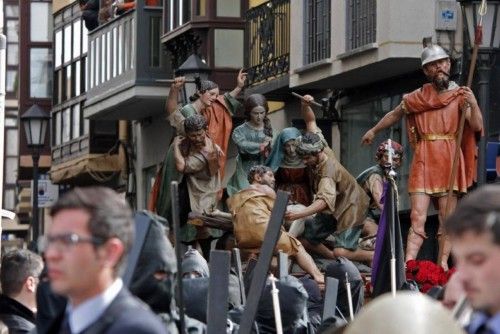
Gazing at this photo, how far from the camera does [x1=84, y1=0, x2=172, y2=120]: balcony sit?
32.6m

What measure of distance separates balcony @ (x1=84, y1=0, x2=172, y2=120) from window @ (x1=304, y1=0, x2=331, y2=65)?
6.87 metres

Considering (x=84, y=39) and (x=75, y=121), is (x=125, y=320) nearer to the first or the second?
(x=75, y=121)

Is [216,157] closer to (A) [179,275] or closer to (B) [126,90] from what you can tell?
(A) [179,275]

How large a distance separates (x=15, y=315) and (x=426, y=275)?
4461 mm

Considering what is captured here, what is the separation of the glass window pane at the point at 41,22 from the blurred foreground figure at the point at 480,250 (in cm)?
4720

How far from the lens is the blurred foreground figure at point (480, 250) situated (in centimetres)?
505

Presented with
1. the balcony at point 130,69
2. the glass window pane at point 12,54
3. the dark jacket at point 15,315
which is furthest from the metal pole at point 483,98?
the glass window pane at point 12,54

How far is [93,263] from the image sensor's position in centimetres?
539

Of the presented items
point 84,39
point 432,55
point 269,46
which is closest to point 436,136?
point 432,55

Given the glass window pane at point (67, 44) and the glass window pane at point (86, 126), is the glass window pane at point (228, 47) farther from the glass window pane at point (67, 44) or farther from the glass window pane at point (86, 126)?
the glass window pane at point (67, 44)

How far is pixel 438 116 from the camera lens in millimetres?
16750

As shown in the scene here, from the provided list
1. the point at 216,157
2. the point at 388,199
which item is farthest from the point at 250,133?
the point at 388,199

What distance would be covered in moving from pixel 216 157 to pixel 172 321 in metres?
11.9

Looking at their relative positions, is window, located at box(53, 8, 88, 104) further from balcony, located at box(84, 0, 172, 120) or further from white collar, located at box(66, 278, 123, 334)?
white collar, located at box(66, 278, 123, 334)
